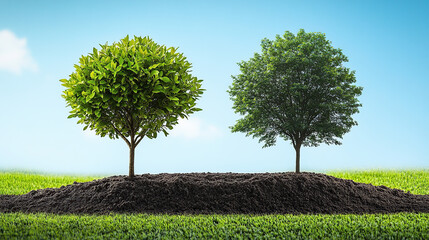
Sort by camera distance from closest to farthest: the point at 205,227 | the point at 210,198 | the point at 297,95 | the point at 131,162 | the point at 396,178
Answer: the point at 205,227 < the point at 210,198 < the point at 131,162 < the point at 297,95 < the point at 396,178

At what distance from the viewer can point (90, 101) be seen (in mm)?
10109

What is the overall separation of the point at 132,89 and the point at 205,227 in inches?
175

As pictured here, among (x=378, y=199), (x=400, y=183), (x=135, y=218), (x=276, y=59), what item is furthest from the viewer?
(x=400, y=183)

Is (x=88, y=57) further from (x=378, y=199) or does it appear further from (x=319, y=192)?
(x=378, y=199)

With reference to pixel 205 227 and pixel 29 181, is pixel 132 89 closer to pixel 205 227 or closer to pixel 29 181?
pixel 205 227

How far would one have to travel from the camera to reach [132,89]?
9969 mm

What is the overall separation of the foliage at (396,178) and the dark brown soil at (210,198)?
555cm

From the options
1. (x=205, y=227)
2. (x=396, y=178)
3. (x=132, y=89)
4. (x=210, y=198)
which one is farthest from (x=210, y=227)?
(x=396, y=178)

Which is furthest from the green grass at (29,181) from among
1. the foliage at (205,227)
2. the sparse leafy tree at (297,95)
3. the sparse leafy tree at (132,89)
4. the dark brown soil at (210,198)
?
the sparse leafy tree at (297,95)

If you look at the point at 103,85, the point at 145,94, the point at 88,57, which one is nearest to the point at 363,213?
the point at 145,94

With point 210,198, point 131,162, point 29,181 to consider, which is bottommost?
point 29,181

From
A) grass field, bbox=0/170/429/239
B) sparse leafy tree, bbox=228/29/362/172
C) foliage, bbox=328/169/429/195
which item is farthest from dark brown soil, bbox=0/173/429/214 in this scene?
foliage, bbox=328/169/429/195

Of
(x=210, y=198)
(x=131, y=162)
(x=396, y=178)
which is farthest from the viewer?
(x=396, y=178)

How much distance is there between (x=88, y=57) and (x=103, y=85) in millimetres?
1380
